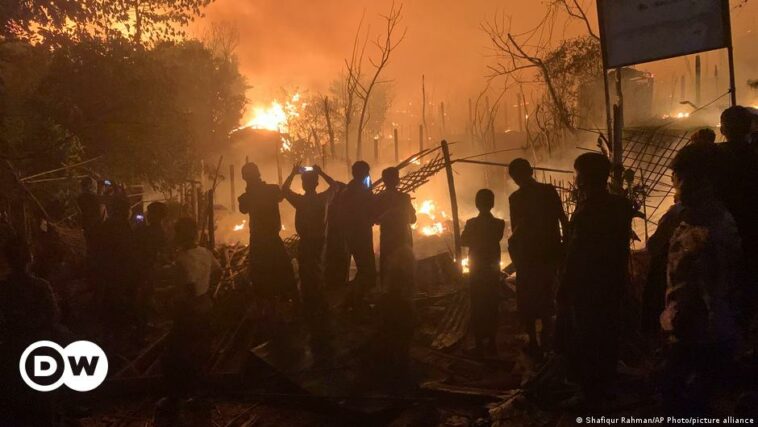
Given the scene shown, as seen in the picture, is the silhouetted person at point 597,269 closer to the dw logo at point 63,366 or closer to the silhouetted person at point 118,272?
the dw logo at point 63,366

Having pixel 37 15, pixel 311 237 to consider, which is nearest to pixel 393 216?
pixel 311 237

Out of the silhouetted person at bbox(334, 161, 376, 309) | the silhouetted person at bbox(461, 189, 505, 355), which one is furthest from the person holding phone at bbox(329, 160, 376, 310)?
the silhouetted person at bbox(461, 189, 505, 355)

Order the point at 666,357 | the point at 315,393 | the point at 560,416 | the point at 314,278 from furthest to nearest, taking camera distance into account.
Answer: the point at 314,278, the point at 315,393, the point at 560,416, the point at 666,357

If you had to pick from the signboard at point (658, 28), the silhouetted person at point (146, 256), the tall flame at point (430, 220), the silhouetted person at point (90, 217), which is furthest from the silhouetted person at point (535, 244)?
the tall flame at point (430, 220)

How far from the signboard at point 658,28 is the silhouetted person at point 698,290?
5137mm

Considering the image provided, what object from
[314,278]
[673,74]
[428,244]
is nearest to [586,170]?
[314,278]

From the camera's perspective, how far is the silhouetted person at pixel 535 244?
16.1 feet

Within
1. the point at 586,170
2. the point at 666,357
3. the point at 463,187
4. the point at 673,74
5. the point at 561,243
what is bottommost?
the point at 666,357

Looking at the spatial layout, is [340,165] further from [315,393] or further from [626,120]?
[315,393]

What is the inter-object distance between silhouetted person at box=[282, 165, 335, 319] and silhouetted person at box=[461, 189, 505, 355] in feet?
7.68

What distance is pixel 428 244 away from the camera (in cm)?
2197

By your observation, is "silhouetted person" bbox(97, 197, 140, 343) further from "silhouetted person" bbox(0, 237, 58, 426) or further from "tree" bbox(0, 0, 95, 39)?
"tree" bbox(0, 0, 95, 39)

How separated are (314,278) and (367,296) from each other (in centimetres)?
117

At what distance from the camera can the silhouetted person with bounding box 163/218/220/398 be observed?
4973 millimetres
